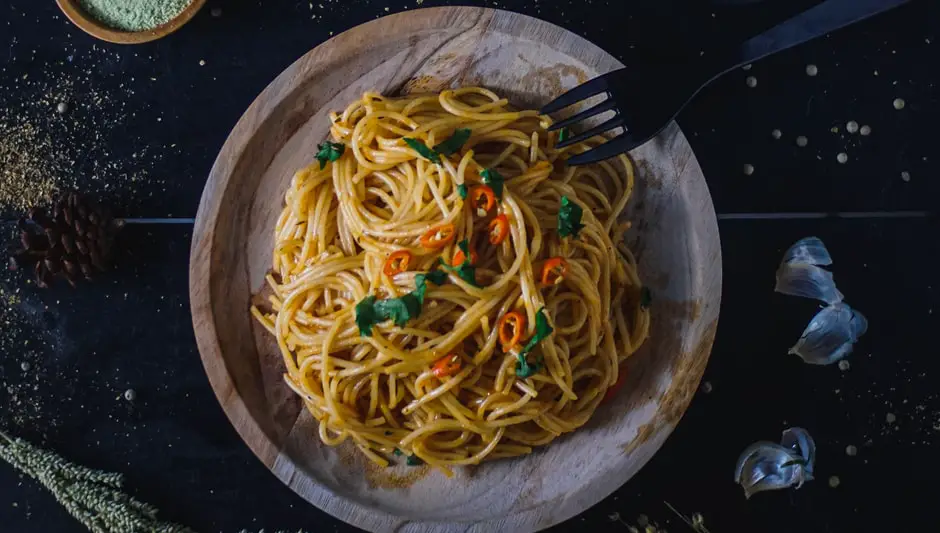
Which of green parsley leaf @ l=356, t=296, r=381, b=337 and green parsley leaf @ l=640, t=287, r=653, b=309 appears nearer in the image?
green parsley leaf @ l=356, t=296, r=381, b=337

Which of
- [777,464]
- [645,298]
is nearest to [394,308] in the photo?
[645,298]

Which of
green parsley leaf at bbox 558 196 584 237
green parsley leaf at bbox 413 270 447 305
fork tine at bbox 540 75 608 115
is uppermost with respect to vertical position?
fork tine at bbox 540 75 608 115

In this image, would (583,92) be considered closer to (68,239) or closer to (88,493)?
(68,239)

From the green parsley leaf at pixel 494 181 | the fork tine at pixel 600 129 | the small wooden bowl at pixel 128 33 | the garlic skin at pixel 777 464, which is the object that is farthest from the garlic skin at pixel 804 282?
the small wooden bowl at pixel 128 33

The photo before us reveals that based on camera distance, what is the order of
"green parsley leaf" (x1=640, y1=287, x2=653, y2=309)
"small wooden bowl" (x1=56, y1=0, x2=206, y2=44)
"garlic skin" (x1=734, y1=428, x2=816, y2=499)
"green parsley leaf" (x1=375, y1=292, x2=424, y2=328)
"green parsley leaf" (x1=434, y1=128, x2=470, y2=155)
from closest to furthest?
"green parsley leaf" (x1=375, y1=292, x2=424, y2=328)
"green parsley leaf" (x1=434, y1=128, x2=470, y2=155)
"green parsley leaf" (x1=640, y1=287, x2=653, y2=309)
"small wooden bowl" (x1=56, y1=0, x2=206, y2=44)
"garlic skin" (x1=734, y1=428, x2=816, y2=499)

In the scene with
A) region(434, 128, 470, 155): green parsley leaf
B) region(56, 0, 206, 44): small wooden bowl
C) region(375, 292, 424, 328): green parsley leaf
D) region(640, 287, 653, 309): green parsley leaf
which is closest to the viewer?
region(375, 292, 424, 328): green parsley leaf

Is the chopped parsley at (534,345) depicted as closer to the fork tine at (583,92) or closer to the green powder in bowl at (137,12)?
the fork tine at (583,92)

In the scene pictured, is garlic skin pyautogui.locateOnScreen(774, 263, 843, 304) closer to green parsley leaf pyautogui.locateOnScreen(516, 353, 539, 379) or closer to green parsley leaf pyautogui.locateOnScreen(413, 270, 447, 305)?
green parsley leaf pyautogui.locateOnScreen(516, 353, 539, 379)

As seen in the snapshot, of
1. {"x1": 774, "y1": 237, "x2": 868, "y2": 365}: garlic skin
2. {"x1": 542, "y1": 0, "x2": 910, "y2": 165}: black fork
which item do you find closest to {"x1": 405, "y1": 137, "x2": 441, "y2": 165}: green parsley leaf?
{"x1": 542, "y1": 0, "x2": 910, "y2": 165}: black fork
